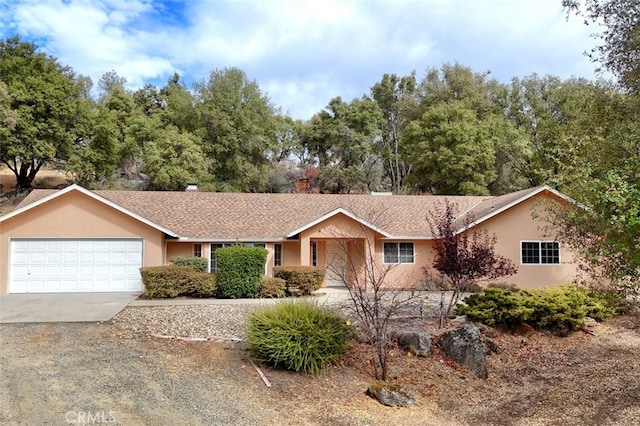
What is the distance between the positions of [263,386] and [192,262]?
462 inches

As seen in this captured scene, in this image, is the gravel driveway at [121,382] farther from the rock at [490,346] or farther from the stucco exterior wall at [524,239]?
the stucco exterior wall at [524,239]

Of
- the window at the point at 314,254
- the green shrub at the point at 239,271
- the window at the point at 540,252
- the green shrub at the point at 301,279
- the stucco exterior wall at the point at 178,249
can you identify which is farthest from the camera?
the window at the point at 314,254

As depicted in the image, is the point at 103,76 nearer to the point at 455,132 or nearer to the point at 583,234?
the point at 455,132

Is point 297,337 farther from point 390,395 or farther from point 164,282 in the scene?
point 164,282

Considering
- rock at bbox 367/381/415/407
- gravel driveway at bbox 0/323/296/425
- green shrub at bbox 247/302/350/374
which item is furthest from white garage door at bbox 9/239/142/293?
rock at bbox 367/381/415/407

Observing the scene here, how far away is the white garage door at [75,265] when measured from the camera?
19.4 metres

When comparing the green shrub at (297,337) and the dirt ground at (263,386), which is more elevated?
the green shrub at (297,337)

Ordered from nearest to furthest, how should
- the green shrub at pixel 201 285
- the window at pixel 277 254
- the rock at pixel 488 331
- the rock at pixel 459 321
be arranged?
the rock at pixel 488 331 < the rock at pixel 459 321 < the green shrub at pixel 201 285 < the window at pixel 277 254

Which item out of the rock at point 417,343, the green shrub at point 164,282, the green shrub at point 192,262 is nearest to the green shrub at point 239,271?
the green shrub at point 164,282

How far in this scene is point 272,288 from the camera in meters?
18.0

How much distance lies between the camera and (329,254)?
2302 centimetres

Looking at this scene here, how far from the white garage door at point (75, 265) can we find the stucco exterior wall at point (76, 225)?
0.26m

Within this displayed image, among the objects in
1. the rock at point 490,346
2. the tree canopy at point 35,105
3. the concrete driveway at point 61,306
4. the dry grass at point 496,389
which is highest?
the tree canopy at point 35,105

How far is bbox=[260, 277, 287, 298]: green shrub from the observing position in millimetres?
17875
